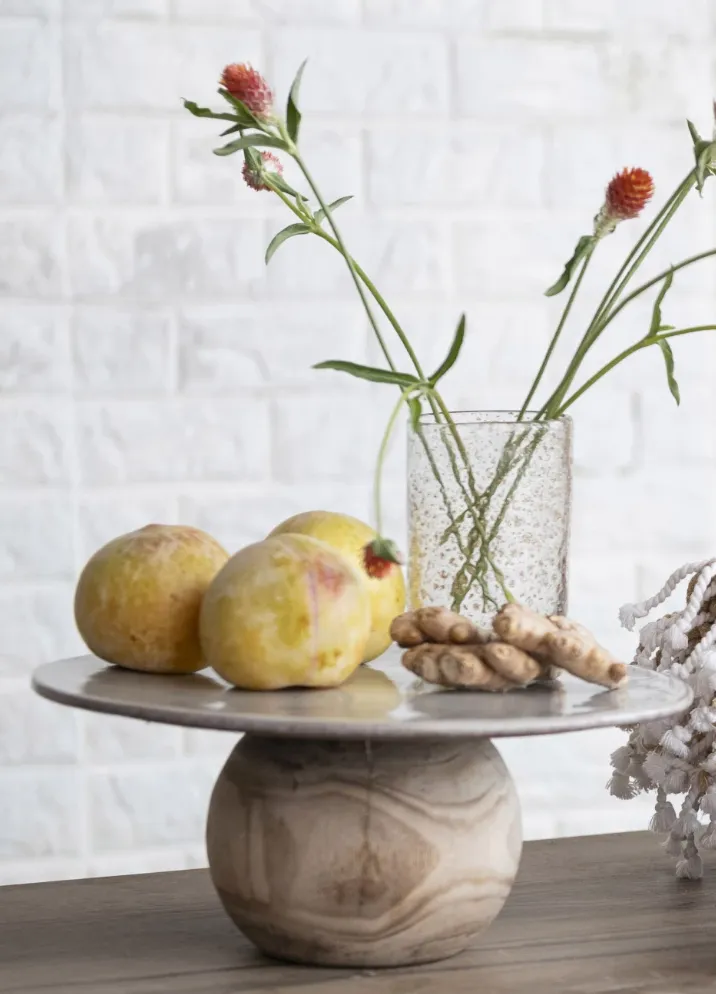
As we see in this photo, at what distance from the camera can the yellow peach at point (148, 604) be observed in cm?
63

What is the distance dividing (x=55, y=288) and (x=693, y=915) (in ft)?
2.73

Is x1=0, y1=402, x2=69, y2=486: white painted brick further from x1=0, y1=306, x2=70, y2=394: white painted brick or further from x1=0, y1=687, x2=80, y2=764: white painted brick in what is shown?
x1=0, y1=687, x2=80, y2=764: white painted brick

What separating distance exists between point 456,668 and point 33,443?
2.49ft

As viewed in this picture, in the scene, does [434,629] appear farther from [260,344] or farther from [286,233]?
[260,344]

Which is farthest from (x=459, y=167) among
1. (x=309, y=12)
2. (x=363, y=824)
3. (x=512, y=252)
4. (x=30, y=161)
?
(x=363, y=824)

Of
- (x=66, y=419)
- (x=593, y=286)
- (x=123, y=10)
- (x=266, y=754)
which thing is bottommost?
(x=266, y=754)

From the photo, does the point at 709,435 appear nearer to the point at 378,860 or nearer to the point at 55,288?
the point at 55,288

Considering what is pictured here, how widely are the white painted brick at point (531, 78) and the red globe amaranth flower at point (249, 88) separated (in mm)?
707

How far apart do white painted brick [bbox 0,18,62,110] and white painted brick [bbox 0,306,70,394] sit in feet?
0.54

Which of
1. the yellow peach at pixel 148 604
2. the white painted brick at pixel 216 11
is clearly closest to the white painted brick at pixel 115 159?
the white painted brick at pixel 216 11

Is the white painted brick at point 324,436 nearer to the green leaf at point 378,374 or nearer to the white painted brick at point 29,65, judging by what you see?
the white painted brick at point 29,65

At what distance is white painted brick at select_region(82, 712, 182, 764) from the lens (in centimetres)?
128

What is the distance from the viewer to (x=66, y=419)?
126 cm

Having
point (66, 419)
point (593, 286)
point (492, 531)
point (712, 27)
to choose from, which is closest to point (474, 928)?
point (492, 531)
